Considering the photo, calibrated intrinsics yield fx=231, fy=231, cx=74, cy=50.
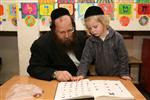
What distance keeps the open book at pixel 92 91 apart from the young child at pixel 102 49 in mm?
319

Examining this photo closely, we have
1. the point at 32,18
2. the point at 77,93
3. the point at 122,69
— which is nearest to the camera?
the point at 77,93

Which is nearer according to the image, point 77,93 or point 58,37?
point 77,93

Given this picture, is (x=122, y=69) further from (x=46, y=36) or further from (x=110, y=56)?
(x=46, y=36)

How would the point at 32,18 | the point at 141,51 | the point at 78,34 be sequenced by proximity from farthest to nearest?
the point at 141,51 → the point at 32,18 → the point at 78,34

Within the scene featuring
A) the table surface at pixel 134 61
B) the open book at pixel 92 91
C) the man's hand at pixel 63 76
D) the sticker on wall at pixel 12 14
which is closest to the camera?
the open book at pixel 92 91

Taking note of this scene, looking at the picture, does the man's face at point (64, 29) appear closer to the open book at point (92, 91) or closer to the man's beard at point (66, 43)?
the man's beard at point (66, 43)

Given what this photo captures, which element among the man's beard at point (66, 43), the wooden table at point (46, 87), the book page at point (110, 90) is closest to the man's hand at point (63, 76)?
the wooden table at point (46, 87)

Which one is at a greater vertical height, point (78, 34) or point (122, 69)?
point (78, 34)

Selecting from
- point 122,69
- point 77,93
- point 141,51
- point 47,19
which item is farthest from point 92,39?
point 141,51

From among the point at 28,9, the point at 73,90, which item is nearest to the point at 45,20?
the point at 28,9

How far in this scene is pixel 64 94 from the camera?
4.15ft

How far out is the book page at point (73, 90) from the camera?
120cm

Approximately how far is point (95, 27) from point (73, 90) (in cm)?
64

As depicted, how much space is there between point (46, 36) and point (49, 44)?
92mm
